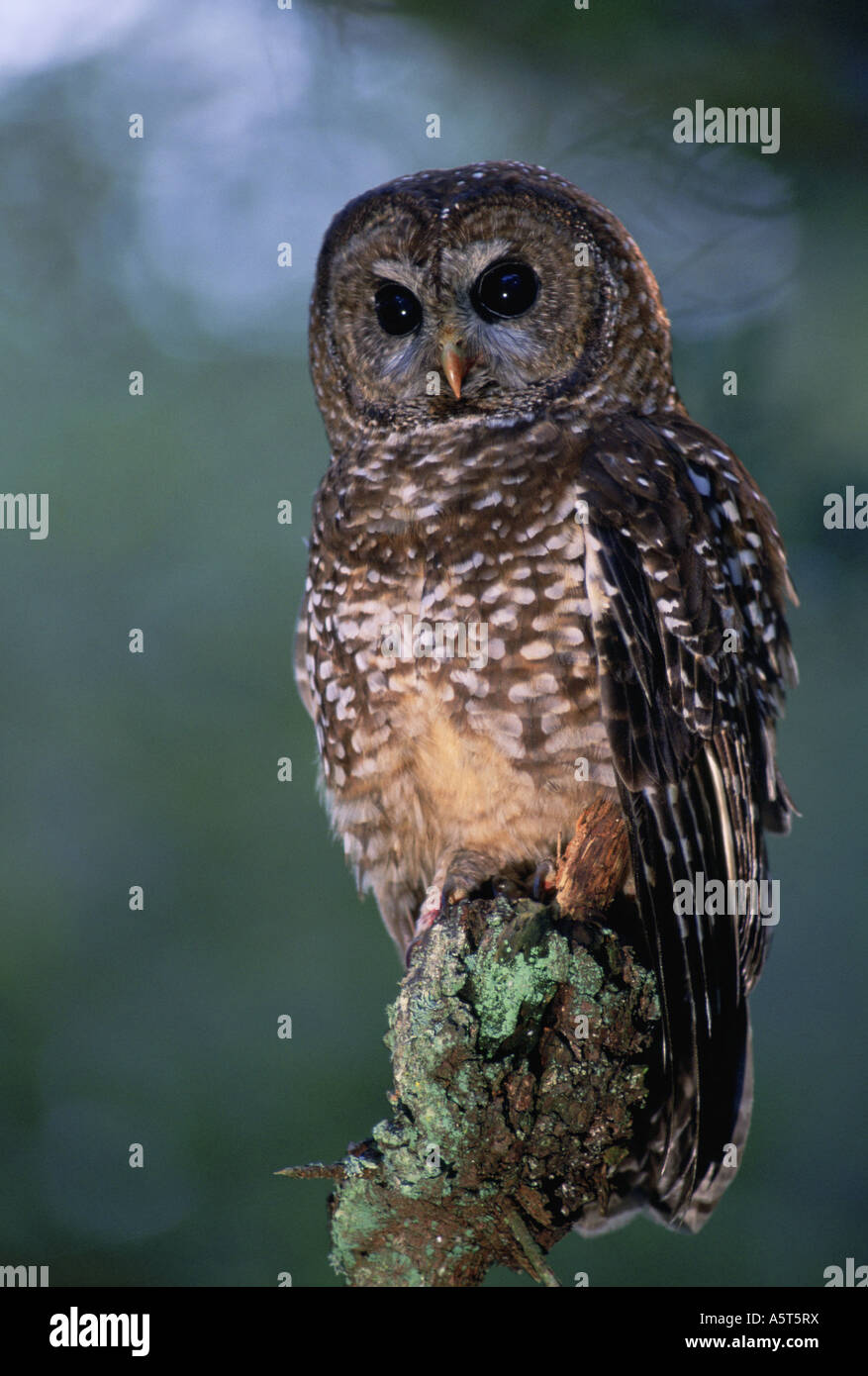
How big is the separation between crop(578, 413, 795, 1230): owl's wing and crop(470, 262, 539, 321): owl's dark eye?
0.26m

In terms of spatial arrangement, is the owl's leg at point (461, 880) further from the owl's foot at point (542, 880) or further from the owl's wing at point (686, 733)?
the owl's wing at point (686, 733)

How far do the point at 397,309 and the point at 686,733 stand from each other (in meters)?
0.90

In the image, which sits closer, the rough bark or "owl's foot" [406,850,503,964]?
the rough bark

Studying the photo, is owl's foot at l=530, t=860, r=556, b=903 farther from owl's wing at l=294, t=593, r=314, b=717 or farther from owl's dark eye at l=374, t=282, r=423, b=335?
owl's dark eye at l=374, t=282, r=423, b=335

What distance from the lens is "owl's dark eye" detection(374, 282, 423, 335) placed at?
201 cm

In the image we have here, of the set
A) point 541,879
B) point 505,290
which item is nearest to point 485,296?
point 505,290

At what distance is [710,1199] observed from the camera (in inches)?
75.4

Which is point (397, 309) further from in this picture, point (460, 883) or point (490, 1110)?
point (490, 1110)

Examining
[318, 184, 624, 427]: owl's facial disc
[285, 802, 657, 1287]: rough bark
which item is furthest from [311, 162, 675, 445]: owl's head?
[285, 802, 657, 1287]: rough bark

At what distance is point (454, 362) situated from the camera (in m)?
1.89

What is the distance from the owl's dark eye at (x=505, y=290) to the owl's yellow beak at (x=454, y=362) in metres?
0.09

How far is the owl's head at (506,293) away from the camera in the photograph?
1.92 meters
